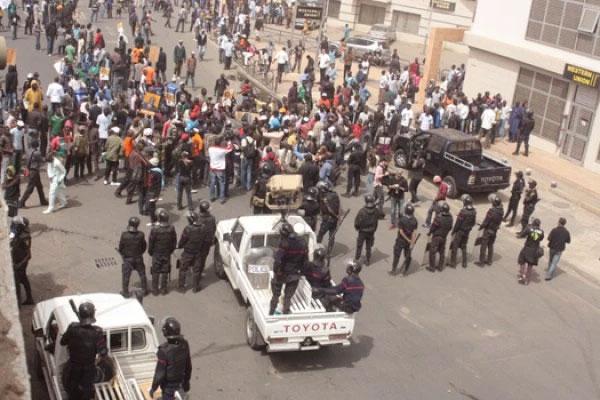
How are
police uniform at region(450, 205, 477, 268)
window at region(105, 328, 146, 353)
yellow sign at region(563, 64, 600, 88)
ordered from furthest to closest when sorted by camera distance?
1. yellow sign at region(563, 64, 600, 88)
2. police uniform at region(450, 205, 477, 268)
3. window at region(105, 328, 146, 353)

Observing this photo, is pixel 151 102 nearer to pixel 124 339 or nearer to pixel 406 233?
pixel 406 233

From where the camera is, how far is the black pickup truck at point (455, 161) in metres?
20.0

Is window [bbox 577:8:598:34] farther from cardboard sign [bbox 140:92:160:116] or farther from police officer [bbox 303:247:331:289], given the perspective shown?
police officer [bbox 303:247:331:289]

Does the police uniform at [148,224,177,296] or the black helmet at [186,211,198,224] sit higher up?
the black helmet at [186,211,198,224]

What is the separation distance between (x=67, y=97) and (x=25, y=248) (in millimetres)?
10789

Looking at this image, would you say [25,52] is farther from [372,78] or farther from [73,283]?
[73,283]

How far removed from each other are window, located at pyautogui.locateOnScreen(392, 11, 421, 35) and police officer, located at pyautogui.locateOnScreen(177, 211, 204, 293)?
35.3 meters

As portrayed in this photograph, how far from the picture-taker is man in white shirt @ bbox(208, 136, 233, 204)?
706 inches

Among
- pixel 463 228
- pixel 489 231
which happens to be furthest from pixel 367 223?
pixel 489 231

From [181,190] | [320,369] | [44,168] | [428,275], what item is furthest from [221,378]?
[44,168]

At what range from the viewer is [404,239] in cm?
1506

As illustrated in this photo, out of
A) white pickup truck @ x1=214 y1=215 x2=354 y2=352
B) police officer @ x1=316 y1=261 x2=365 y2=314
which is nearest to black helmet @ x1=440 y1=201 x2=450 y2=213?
white pickup truck @ x1=214 y1=215 x2=354 y2=352

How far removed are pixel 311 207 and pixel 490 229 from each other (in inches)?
148

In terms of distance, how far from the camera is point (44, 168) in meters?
19.6
